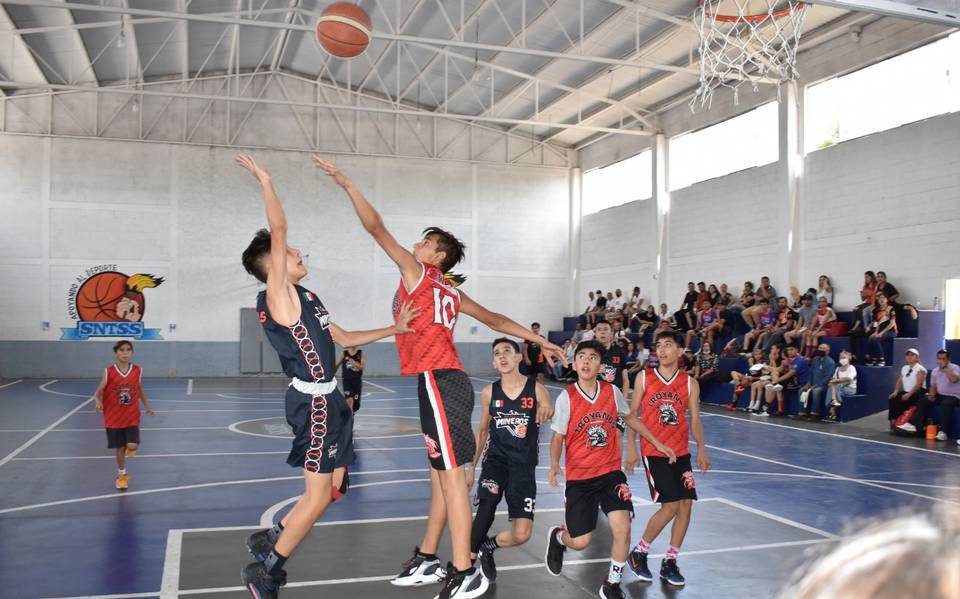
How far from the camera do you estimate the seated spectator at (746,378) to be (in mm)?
16922

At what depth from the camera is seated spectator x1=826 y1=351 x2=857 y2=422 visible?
1480cm

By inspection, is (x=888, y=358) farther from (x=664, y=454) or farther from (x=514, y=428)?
(x=514, y=428)

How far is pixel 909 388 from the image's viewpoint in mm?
13648

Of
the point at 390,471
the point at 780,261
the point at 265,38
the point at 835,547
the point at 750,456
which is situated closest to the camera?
the point at 835,547

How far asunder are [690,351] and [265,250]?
1706cm

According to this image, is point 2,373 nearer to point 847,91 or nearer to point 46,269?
point 46,269

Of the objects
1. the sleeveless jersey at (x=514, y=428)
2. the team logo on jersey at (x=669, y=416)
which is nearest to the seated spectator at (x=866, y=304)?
the team logo on jersey at (x=669, y=416)

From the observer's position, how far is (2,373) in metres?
24.5

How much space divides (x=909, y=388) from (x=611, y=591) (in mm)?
10681

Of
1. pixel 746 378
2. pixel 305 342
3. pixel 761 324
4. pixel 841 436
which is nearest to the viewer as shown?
pixel 305 342

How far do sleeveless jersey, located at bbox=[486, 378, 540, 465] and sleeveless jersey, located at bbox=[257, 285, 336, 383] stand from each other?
1267 mm

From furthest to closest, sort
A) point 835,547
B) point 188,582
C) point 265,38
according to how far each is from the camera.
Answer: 1. point 265,38
2. point 188,582
3. point 835,547

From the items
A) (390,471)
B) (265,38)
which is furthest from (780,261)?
(265,38)

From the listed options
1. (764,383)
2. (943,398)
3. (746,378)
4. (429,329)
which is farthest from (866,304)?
(429,329)
